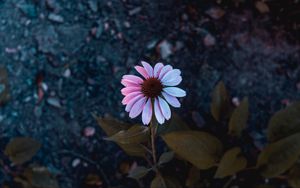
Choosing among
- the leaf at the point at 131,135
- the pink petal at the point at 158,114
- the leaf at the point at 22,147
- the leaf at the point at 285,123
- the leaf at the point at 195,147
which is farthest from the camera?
the leaf at the point at 22,147

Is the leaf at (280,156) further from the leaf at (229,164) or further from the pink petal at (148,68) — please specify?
the pink petal at (148,68)

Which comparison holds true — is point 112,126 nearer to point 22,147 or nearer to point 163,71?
point 163,71

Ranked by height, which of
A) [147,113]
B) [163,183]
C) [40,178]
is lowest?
[40,178]

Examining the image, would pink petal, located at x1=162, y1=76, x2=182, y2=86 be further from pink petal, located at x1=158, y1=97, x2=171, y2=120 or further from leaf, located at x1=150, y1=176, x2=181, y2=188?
leaf, located at x1=150, y1=176, x2=181, y2=188

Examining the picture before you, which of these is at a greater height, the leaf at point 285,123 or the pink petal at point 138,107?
the pink petal at point 138,107

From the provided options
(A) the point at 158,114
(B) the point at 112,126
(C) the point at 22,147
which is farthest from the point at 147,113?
(C) the point at 22,147

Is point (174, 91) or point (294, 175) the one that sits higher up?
point (174, 91)

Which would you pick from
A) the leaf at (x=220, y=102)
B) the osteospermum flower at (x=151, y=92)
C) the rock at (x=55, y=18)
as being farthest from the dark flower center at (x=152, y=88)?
the rock at (x=55, y=18)

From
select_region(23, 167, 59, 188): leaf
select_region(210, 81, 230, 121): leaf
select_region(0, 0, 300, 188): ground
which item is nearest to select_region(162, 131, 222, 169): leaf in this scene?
select_region(210, 81, 230, 121): leaf
